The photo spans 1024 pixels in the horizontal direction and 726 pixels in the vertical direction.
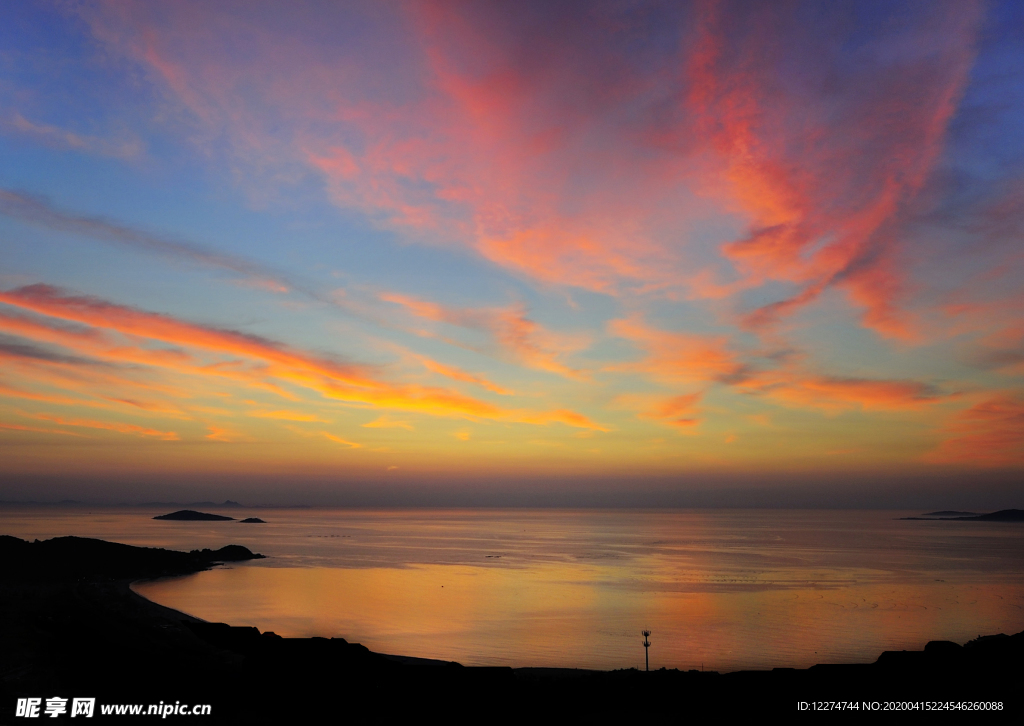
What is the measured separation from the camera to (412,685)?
22.8m

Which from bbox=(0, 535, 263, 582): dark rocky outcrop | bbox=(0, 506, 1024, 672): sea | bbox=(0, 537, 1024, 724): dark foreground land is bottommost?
bbox=(0, 506, 1024, 672): sea

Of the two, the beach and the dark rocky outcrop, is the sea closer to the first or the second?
the dark rocky outcrop

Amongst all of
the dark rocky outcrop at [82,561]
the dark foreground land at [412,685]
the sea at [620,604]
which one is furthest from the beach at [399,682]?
the dark rocky outcrop at [82,561]

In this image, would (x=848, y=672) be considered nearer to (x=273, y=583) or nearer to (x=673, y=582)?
(x=673, y=582)

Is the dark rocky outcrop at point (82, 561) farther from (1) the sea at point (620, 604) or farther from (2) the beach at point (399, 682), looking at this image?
(2) the beach at point (399, 682)

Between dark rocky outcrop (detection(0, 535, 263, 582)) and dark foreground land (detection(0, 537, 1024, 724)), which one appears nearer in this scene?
dark foreground land (detection(0, 537, 1024, 724))

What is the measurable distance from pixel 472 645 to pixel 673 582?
3733cm

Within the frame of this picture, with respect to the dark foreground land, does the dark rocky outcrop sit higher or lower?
lower

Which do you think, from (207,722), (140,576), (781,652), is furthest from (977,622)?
(140,576)

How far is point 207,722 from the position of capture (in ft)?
62.0

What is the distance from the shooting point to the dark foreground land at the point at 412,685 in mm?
20453

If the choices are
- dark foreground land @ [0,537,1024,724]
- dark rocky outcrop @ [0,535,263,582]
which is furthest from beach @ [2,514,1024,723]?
dark rocky outcrop @ [0,535,263,582]

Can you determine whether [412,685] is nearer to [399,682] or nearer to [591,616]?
[399,682]

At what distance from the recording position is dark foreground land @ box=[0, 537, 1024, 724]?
2045 cm
